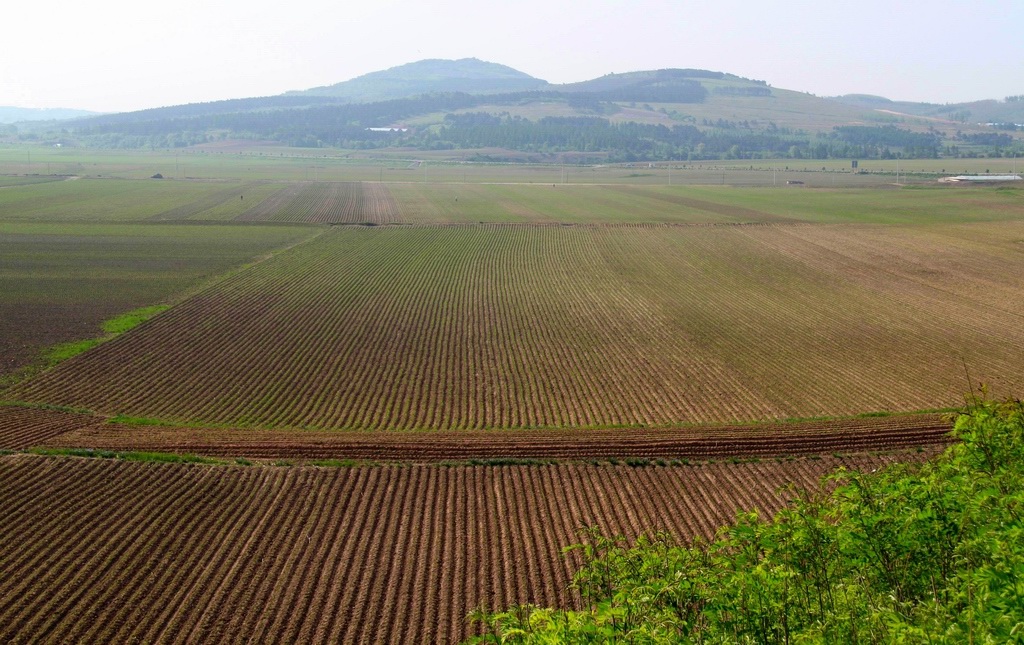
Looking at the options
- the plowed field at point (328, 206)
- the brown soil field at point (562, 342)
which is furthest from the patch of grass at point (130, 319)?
the plowed field at point (328, 206)

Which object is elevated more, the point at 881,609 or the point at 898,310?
the point at 881,609

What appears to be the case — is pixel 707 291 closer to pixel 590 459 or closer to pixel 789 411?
pixel 789 411

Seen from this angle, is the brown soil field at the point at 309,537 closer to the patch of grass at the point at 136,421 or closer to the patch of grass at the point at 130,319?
the patch of grass at the point at 136,421

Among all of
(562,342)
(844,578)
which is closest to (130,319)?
(562,342)

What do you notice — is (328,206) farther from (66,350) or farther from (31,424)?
(31,424)

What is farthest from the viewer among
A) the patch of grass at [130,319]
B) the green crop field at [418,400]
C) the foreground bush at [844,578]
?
the patch of grass at [130,319]

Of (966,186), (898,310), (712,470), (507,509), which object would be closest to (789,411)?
(712,470)

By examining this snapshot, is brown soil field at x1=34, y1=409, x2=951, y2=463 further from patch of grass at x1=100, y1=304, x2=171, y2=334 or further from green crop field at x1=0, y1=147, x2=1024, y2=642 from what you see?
patch of grass at x1=100, y1=304, x2=171, y2=334

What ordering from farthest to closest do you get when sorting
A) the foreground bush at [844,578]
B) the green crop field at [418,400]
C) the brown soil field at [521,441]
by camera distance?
1. the brown soil field at [521,441]
2. the green crop field at [418,400]
3. the foreground bush at [844,578]
